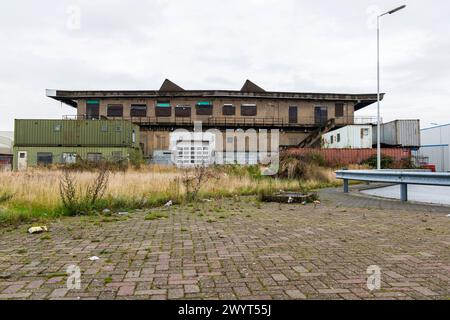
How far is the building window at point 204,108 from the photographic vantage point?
44.3m

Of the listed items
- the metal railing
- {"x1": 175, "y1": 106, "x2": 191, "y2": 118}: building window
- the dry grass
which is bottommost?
the dry grass

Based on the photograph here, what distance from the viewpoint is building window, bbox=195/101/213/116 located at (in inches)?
1746

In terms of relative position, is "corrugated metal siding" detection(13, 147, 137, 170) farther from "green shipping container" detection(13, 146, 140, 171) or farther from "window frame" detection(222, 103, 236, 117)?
"window frame" detection(222, 103, 236, 117)

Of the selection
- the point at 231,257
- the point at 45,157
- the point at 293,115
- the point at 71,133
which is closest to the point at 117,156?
the point at 71,133

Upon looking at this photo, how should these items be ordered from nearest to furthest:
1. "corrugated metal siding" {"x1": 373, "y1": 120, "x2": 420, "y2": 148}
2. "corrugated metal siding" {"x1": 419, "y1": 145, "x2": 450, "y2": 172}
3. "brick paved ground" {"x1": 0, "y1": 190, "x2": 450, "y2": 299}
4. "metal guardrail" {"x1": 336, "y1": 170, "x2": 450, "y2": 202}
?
"brick paved ground" {"x1": 0, "y1": 190, "x2": 450, "y2": 299}, "metal guardrail" {"x1": 336, "y1": 170, "x2": 450, "y2": 202}, "corrugated metal siding" {"x1": 373, "y1": 120, "x2": 420, "y2": 148}, "corrugated metal siding" {"x1": 419, "y1": 145, "x2": 450, "y2": 172}

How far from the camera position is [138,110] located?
44.4 metres

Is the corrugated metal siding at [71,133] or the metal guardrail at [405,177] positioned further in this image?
the corrugated metal siding at [71,133]

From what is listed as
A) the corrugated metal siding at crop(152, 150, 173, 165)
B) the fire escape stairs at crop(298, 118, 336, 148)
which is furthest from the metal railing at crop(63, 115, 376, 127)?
the corrugated metal siding at crop(152, 150, 173, 165)

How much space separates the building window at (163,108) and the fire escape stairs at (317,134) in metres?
16.4

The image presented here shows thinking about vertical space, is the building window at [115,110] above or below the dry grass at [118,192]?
above

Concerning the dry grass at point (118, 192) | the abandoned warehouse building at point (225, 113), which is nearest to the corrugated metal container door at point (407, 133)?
the abandoned warehouse building at point (225, 113)

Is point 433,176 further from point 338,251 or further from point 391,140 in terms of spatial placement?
point 391,140

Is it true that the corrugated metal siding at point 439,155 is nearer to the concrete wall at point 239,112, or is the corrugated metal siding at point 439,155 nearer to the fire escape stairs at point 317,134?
the concrete wall at point 239,112

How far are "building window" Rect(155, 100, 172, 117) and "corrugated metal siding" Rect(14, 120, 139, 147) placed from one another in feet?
27.9
